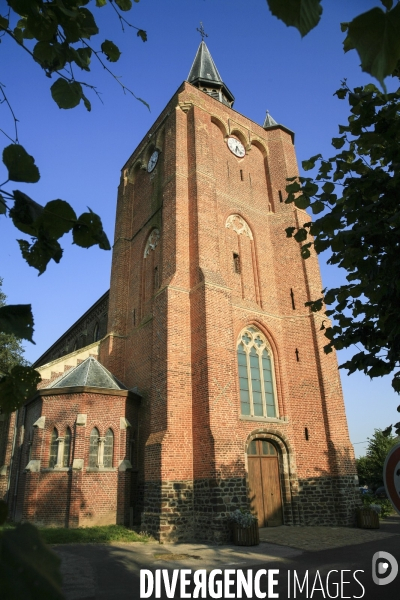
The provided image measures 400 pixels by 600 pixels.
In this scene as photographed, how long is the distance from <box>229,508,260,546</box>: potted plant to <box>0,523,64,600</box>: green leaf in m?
11.7

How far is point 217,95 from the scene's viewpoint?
2439cm

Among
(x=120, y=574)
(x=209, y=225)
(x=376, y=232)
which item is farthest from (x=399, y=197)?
(x=209, y=225)

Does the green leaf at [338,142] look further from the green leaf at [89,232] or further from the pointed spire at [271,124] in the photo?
the pointed spire at [271,124]

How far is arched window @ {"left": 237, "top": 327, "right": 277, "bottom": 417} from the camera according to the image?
1507 cm

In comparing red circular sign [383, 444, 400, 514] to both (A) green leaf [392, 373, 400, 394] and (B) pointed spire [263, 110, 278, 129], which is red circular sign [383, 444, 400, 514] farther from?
(B) pointed spire [263, 110, 278, 129]

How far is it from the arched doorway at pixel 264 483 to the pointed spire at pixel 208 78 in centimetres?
1848

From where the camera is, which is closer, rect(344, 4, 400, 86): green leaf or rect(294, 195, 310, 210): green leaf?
rect(344, 4, 400, 86): green leaf

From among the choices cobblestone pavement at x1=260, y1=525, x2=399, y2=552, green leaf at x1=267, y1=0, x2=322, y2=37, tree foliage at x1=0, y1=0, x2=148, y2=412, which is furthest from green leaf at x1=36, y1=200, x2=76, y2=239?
cobblestone pavement at x1=260, y1=525, x2=399, y2=552

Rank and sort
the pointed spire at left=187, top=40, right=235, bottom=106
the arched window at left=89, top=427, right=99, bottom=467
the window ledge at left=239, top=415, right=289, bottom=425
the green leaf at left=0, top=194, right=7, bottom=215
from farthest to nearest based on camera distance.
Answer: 1. the pointed spire at left=187, top=40, right=235, bottom=106
2. the window ledge at left=239, top=415, right=289, bottom=425
3. the arched window at left=89, top=427, right=99, bottom=467
4. the green leaf at left=0, top=194, right=7, bottom=215

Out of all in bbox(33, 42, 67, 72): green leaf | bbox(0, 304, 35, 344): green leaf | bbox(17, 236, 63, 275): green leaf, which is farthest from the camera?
bbox(33, 42, 67, 72): green leaf

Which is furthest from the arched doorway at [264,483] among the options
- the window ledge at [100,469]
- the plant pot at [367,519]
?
the window ledge at [100,469]

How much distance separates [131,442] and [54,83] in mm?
14645

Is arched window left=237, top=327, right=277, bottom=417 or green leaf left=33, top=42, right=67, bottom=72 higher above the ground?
arched window left=237, top=327, right=277, bottom=417

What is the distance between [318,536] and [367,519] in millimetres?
2945
